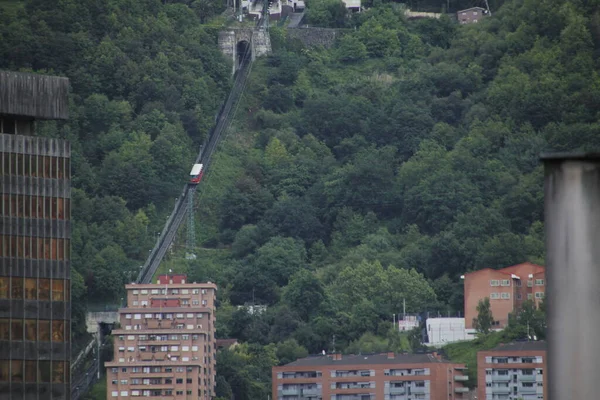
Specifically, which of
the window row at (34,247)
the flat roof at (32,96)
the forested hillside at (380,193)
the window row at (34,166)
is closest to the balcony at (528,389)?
the forested hillside at (380,193)

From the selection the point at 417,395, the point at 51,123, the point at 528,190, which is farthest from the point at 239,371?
the point at 51,123

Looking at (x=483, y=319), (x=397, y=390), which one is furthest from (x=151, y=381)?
(x=483, y=319)

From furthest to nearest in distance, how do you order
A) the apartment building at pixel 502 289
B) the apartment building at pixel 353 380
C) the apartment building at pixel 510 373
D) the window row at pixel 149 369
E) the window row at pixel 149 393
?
the apartment building at pixel 502 289 < the window row at pixel 149 369 < the window row at pixel 149 393 < the apartment building at pixel 353 380 < the apartment building at pixel 510 373

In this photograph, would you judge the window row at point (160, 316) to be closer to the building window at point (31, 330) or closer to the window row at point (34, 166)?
the window row at point (34, 166)

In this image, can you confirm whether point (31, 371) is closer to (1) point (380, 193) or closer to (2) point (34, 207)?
(2) point (34, 207)

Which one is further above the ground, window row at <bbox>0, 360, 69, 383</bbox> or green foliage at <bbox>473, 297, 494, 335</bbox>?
green foliage at <bbox>473, 297, 494, 335</bbox>

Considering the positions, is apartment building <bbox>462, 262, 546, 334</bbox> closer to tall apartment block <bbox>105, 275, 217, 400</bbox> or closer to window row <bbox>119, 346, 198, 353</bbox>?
tall apartment block <bbox>105, 275, 217, 400</bbox>

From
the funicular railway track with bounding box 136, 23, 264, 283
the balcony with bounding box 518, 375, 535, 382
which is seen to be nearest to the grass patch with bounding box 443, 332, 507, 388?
the balcony with bounding box 518, 375, 535, 382
